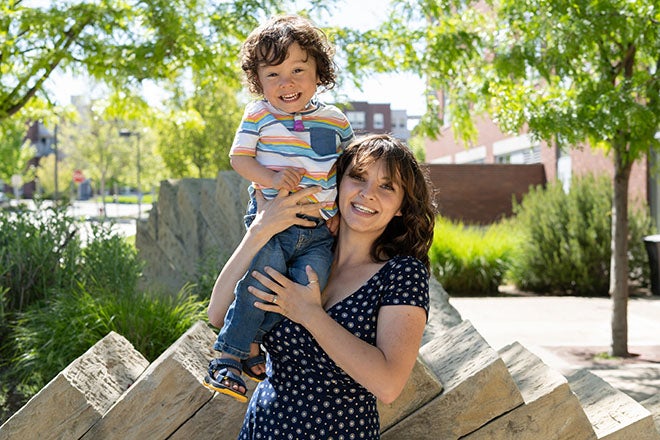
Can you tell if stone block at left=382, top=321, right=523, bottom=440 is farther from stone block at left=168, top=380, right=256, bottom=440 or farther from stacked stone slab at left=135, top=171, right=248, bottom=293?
stacked stone slab at left=135, top=171, right=248, bottom=293

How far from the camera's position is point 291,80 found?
2367 mm

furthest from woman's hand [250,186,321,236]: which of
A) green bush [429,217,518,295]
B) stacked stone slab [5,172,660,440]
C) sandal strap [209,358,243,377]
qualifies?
green bush [429,217,518,295]

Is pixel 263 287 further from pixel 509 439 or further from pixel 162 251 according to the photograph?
pixel 162 251

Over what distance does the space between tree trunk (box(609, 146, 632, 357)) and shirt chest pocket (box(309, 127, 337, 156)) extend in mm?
6385

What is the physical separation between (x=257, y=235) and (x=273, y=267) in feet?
0.34

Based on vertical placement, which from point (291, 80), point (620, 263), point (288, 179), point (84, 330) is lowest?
point (620, 263)

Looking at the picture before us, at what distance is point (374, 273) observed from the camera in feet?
6.95

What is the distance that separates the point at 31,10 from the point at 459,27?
5.12m

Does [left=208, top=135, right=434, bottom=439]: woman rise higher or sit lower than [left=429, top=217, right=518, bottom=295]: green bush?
higher

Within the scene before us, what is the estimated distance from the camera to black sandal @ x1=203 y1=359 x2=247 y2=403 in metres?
2.26

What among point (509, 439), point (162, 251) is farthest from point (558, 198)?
point (509, 439)

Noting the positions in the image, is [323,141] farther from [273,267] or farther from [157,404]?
[157,404]

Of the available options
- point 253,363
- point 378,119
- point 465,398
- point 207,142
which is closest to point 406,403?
point 465,398

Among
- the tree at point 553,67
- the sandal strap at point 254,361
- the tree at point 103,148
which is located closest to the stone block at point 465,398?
the sandal strap at point 254,361
